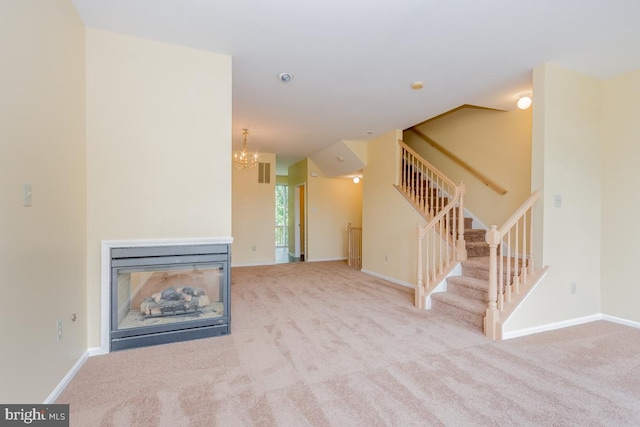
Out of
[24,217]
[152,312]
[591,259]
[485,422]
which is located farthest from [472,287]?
[24,217]

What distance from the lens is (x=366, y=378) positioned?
2086 mm

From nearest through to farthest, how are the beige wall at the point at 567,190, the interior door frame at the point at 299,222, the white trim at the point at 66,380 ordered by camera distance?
1. the white trim at the point at 66,380
2. the beige wall at the point at 567,190
3. the interior door frame at the point at 299,222

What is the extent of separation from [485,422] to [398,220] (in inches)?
147

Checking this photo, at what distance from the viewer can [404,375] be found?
6.97 feet

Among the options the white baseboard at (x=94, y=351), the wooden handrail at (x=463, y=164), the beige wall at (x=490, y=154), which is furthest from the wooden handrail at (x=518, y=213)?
the white baseboard at (x=94, y=351)

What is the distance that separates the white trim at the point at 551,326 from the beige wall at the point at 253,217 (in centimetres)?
536

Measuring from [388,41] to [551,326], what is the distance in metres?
3.21

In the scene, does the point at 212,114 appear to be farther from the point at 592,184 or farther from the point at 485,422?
the point at 592,184

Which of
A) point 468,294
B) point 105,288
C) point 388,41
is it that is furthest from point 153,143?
point 468,294

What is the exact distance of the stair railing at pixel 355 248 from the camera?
6.74 metres

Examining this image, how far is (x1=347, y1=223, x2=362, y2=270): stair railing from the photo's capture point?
22.1 ft

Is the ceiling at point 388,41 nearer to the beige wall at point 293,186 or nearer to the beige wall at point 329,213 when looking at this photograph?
the beige wall at point 329,213

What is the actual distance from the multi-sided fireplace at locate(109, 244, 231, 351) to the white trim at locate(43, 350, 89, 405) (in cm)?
20

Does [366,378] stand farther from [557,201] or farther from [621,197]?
[621,197]
